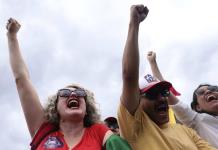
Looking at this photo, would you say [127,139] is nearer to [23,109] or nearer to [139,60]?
[139,60]

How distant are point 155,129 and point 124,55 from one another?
2.61 ft

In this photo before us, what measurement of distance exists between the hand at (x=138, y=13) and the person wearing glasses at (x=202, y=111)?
63.0 inches

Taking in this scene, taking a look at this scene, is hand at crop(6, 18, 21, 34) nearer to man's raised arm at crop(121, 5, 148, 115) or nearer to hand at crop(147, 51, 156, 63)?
man's raised arm at crop(121, 5, 148, 115)

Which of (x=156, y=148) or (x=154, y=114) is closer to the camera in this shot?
(x=156, y=148)

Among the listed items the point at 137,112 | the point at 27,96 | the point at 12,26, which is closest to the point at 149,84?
the point at 137,112

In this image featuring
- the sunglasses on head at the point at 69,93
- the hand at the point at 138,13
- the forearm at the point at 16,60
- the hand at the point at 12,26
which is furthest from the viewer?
the hand at the point at 12,26

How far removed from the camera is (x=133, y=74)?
378 centimetres

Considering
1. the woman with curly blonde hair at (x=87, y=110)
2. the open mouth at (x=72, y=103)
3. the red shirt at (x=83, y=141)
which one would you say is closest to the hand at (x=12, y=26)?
the woman with curly blonde hair at (x=87, y=110)

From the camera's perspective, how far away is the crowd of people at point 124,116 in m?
3.82

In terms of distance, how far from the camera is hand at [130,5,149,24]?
12.8 feet

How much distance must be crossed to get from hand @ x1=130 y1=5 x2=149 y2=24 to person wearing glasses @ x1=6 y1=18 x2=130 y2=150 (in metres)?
1.15

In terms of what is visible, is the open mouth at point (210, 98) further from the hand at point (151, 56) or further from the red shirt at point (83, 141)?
the red shirt at point (83, 141)

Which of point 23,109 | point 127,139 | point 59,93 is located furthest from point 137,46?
point 23,109

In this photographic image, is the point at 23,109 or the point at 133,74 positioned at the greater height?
the point at 133,74
